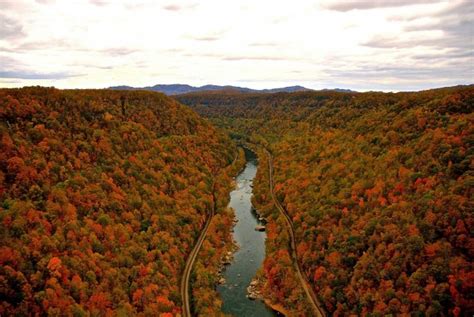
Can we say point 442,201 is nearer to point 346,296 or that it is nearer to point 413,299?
point 413,299

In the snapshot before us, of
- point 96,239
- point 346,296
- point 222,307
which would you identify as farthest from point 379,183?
point 96,239

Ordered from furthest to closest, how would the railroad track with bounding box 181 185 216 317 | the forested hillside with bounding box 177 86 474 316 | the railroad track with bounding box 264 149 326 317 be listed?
the railroad track with bounding box 181 185 216 317
the railroad track with bounding box 264 149 326 317
the forested hillside with bounding box 177 86 474 316

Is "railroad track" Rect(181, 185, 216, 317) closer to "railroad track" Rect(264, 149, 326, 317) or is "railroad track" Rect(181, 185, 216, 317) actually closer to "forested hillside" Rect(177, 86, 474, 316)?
"forested hillside" Rect(177, 86, 474, 316)

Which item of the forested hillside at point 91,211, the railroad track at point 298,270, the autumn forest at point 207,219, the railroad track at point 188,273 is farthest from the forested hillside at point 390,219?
the forested hillside at point 91,211

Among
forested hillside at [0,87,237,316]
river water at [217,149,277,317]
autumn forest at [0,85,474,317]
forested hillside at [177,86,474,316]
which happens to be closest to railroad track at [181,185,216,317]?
autumn forest at [0,85,474,317]

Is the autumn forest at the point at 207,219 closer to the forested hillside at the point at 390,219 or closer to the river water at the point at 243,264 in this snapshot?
the forested hillside at the point at 390,219

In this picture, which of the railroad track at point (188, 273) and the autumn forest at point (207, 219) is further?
the railroad track at point (188, 273)
